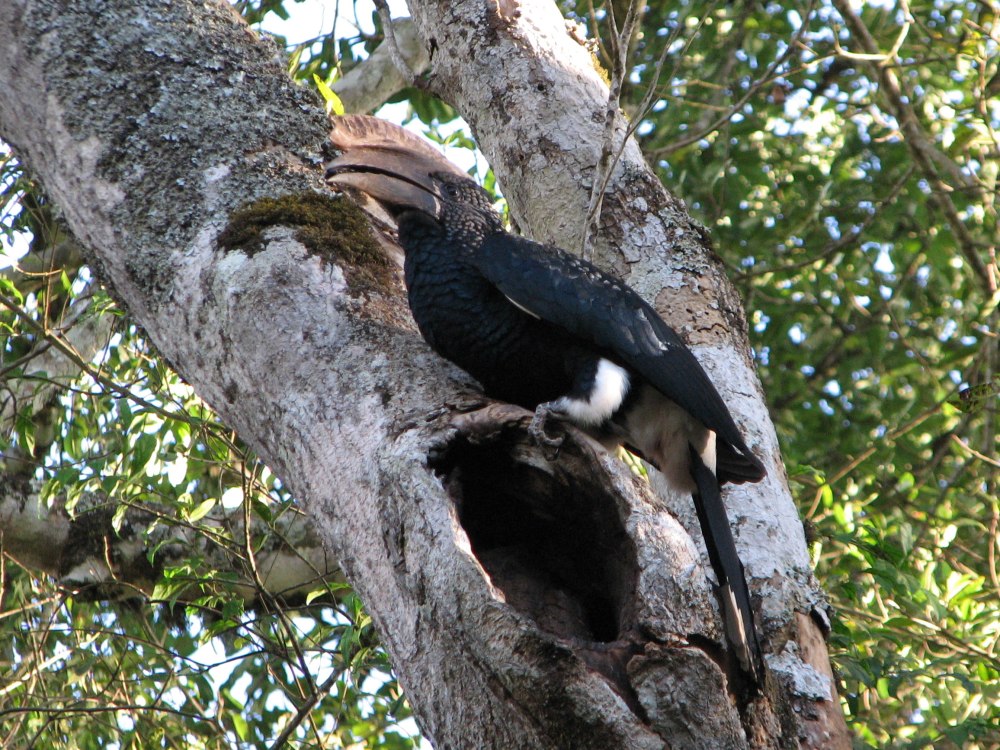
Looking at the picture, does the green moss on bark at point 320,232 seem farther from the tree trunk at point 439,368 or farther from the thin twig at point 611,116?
the thin twig at point 611,116

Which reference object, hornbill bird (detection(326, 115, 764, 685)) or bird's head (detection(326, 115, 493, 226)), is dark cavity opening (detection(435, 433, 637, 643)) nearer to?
hornbill bird (detection(326, 115, 764, 685))

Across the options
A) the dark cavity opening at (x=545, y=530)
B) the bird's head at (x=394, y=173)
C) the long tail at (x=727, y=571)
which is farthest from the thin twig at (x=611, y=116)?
the dark cavity opening at (x=545, y=530)

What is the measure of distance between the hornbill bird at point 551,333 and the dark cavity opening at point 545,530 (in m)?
0.25

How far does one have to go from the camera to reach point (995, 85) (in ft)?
13.3

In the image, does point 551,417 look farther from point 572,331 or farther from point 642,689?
point 642,689

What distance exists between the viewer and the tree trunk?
A: 4.23ft

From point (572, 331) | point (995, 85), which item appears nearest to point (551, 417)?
point (572, 331)

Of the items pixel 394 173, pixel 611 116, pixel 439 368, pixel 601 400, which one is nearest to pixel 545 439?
pixel 439 368

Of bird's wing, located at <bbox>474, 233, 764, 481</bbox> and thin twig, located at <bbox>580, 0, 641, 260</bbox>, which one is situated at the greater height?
thin twig, located at <bbox>580, 0, 641, 260</bbox>

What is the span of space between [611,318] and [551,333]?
174mm

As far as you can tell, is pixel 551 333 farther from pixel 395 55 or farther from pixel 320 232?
pixel 395 55

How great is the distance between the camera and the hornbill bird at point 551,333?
2.00 metres

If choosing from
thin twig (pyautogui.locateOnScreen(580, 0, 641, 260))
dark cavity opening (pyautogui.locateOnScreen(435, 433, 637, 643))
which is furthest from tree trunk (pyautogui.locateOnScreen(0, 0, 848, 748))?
thin twig (pyautogui.locateOnScreen(580, 0, 641, 260))

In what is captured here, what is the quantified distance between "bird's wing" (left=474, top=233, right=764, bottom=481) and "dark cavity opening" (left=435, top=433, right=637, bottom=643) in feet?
1.47
